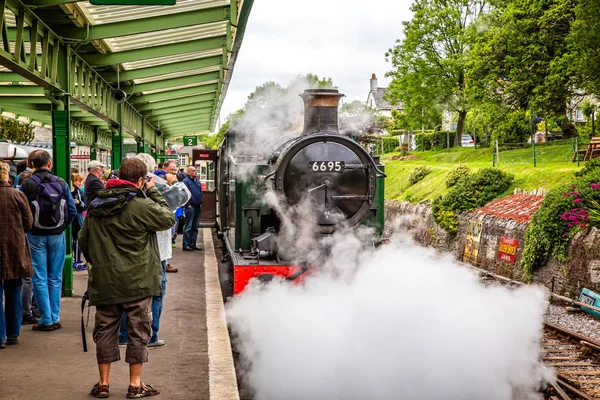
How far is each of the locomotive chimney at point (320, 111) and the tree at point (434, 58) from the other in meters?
32.0

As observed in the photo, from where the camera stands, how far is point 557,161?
72.5ft

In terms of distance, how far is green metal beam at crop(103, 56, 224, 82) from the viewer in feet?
38.1

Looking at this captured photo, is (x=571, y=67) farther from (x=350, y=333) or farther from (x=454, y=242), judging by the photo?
(x=350, y=333)

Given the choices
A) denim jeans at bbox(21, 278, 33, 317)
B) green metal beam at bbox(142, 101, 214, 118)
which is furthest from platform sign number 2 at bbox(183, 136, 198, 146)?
denim jeans at bbox(21, 278, 33, 317)

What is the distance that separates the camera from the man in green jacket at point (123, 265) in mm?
4805

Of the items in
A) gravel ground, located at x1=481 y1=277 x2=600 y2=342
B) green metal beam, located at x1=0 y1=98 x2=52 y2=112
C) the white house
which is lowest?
gravel ground, located at x1=481 y1=277 x2=600 y2=342

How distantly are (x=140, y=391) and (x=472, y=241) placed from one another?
1330 centimetres

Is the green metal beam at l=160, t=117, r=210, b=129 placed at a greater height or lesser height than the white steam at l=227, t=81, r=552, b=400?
greater

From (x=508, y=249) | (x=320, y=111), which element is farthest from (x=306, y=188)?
(x=508, y=249)

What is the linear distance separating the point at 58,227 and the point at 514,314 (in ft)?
14.6

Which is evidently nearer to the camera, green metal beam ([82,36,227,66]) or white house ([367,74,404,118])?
green metal beam ([82,36,227,66])

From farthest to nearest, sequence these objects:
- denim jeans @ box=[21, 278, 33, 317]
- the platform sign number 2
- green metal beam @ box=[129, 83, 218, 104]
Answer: the platform sign number 2, green metal beam @ box=[129, 83, 218, 104], denim jeans @ box=[21, 278, 33, 317]

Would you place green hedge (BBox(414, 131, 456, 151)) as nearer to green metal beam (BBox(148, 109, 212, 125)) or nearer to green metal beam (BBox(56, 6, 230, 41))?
green metal beam (BBox(148, 109, 212, 125))

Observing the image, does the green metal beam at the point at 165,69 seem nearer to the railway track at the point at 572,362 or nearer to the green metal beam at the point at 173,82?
the green metal beam at the point at 173,82
